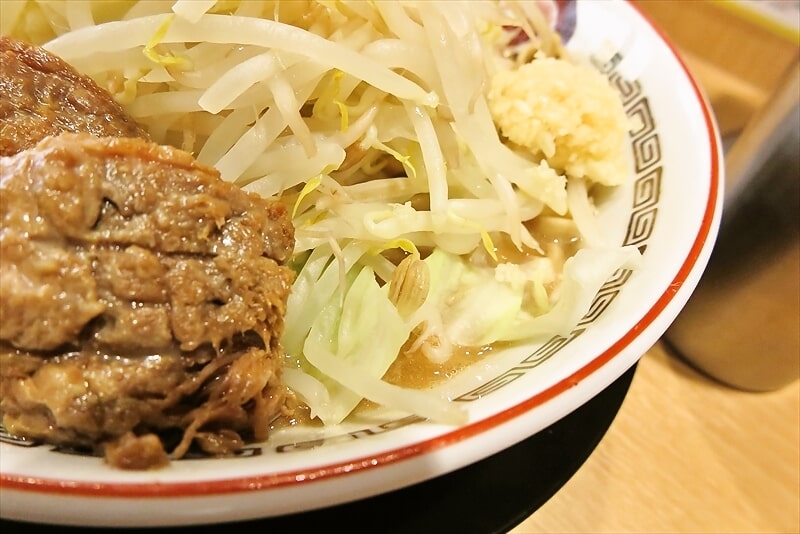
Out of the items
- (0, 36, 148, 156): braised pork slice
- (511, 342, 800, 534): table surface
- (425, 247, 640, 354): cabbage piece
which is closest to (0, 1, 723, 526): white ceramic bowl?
→ (425, 247, 640, 354): cabbage piece

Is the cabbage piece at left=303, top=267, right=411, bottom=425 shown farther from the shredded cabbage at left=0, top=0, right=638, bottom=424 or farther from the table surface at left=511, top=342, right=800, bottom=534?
the table surface at left=511, top=342, right=800, bottom=534

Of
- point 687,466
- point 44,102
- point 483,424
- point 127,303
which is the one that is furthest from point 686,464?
point 44,102

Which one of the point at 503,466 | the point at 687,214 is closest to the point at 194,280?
the point at 503,466

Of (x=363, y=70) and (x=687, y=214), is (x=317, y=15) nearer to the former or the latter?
(x=363, y=70)

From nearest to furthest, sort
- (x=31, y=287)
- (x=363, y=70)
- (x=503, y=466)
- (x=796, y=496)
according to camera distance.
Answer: (x=31, y=287), (x=503, y=466), (x=363, y=70), (x=796, y=496)

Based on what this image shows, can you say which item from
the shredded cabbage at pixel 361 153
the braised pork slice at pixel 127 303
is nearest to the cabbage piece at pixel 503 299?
the shredded cabbage at pixel 361 153
